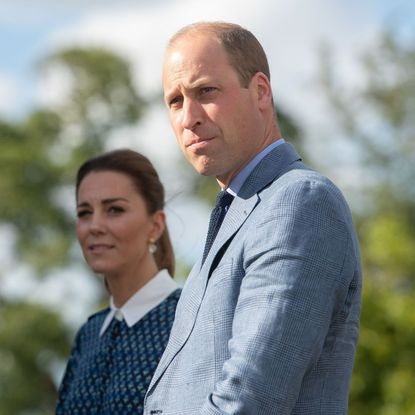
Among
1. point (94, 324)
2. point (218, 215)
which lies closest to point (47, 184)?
point (94, 324)

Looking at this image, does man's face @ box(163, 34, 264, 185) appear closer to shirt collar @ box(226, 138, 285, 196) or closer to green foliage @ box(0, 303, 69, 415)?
shirt collar @ box(226, 138, 285, 196)

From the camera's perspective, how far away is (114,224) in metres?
4.80

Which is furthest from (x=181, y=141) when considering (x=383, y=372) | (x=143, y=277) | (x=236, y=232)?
(x=383, y=372)

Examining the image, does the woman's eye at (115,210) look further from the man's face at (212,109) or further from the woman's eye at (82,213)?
the man's face at (212,109)

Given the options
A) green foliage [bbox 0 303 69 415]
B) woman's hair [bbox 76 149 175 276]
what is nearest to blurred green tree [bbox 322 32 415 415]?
green foliage [bbox 0 303 69 415]

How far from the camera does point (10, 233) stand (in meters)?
21.9

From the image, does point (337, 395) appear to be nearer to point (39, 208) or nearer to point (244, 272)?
point (244, 272)

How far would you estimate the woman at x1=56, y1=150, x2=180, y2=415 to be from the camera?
4.57 m

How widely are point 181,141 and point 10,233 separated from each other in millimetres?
19363

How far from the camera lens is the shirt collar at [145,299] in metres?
4.72

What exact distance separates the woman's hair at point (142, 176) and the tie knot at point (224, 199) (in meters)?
1.96

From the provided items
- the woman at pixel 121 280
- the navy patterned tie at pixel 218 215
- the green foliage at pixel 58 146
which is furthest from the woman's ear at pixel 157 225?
the green foliage at pixel 58 146

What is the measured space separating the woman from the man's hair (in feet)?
5.96

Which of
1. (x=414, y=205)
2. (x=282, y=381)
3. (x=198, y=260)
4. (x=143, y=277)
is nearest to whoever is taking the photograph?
(x=282, y=381)
